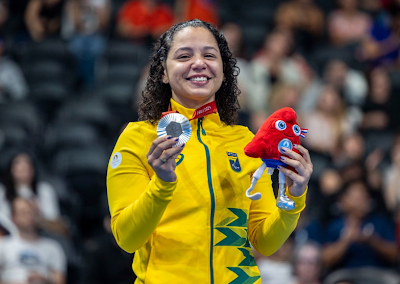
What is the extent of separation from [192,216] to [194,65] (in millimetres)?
520

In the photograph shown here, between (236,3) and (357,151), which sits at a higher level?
(236,3)

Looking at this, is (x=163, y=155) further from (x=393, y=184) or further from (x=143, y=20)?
(x=143, y=20)

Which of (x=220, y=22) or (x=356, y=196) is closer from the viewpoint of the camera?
(x=356, y=196)

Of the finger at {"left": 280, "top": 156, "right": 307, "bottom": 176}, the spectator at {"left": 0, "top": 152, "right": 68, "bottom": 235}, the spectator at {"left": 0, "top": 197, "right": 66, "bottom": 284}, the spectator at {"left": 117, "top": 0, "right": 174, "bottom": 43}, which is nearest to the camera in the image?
the finger at {"left": 280, "top": 156, "right": 307, "bottom": 176}

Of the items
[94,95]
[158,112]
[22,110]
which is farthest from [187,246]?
[94,95]

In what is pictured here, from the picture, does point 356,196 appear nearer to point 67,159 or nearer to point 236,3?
point 67,159

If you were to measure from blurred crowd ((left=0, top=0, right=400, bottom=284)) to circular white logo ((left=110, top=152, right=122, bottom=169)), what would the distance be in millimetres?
2734

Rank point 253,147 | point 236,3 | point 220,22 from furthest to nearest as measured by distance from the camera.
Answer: point 236,3
point 220,22
point 253,147

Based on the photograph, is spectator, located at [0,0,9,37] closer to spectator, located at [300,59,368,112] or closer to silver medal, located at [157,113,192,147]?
spectator, located at [300,59,368,112]

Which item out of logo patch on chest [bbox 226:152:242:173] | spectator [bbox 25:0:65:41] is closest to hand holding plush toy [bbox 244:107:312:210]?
logo patch on chest [bbox 226:152:242:173]

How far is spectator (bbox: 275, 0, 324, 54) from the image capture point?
8.61 meters

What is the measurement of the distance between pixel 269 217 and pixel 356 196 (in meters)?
3.25

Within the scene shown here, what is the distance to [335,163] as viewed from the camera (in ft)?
21.0

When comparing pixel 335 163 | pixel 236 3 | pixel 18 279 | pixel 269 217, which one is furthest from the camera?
pixel 236 3
